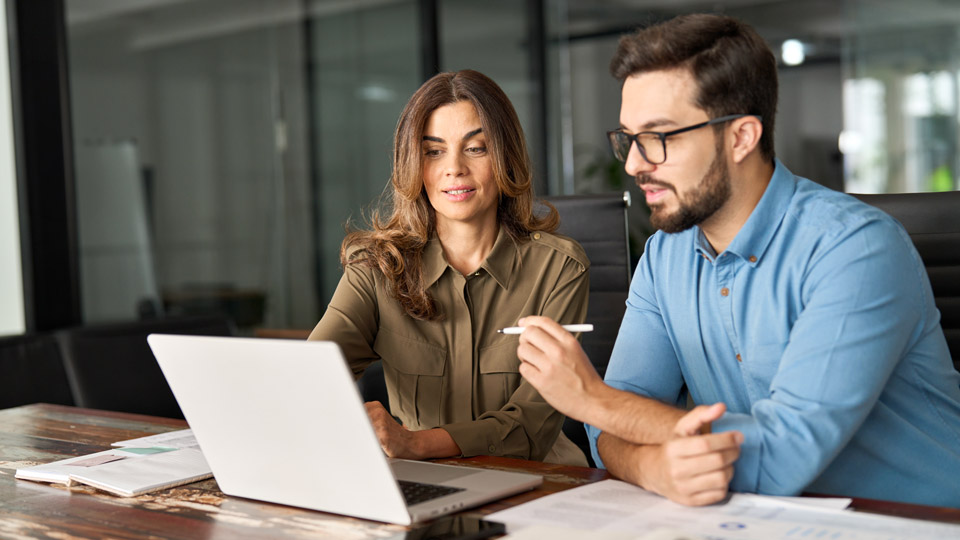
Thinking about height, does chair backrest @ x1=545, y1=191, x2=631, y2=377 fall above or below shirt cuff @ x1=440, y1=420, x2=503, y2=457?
above

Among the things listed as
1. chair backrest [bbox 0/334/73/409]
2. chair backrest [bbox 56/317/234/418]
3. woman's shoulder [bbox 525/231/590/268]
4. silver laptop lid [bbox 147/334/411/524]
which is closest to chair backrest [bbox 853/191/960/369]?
woman's shoulder [bbox 525/231/590/268]

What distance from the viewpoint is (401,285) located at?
1.97 metres

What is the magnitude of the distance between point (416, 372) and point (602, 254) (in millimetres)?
711

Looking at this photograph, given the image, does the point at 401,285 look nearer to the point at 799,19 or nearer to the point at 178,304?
the point at 178,304

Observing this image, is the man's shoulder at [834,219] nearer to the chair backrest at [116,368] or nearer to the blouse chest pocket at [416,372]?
the blouse chest pocket at [416,372]

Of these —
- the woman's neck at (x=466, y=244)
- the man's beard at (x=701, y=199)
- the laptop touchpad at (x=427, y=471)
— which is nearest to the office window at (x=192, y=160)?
the woman's neck at (x=466, y=244)

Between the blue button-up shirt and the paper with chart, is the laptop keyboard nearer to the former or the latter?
the paper with chart

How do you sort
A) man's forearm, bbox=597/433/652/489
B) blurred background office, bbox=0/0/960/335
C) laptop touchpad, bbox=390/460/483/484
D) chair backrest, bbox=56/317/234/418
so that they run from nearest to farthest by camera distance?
man's forearm, bbox=597/433/652/489 < laptop touchpad, bbox=390/460/483/484 < chair backrest, bbox=56/317/234/418 < blurred background office, bbox=0/0/960/335

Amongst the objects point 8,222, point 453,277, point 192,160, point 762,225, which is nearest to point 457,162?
point 453,277

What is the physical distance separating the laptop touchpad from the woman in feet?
1.36

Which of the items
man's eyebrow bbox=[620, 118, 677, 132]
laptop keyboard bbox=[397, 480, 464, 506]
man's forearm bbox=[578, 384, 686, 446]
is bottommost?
laptop keyboard bbox=[397, 480, 464, 506]

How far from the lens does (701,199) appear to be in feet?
4.72

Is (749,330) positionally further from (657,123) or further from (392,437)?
(392,437)

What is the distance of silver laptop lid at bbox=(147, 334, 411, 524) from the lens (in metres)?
1.10
